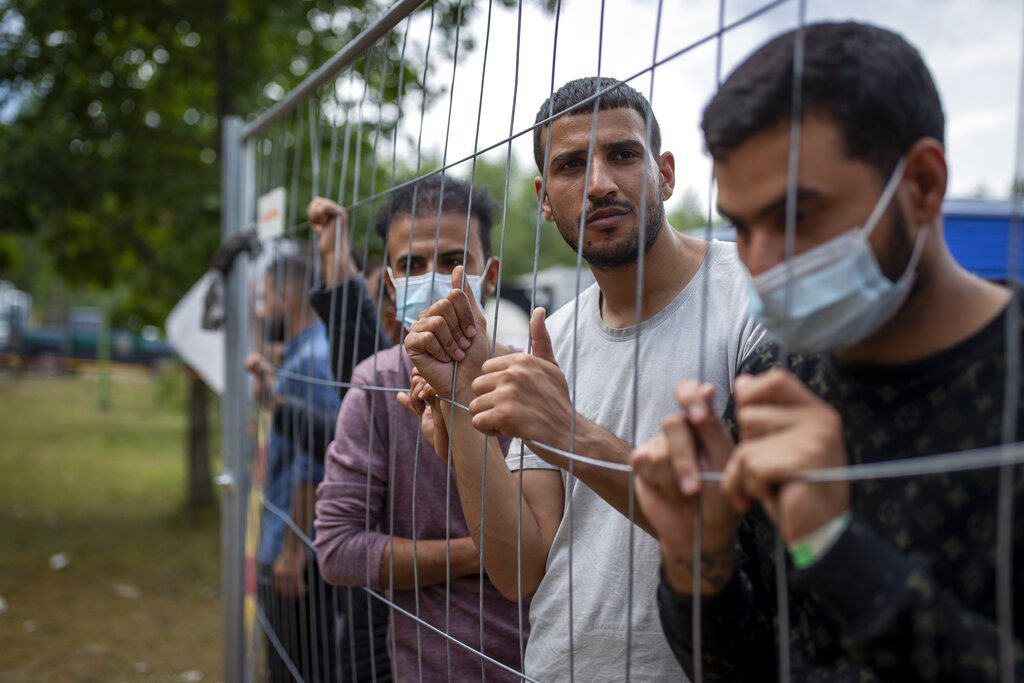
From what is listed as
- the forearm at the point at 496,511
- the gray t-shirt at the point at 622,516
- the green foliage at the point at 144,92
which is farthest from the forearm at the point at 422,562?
the green foliage at the point at 144,92

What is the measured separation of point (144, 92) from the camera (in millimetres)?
8039

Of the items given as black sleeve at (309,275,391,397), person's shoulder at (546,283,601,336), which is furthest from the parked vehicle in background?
person's shoulder at (546,283,601,336)

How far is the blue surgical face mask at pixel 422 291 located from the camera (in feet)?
6.80

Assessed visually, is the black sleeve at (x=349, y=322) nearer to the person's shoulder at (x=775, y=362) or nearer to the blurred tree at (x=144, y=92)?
the person's shoulder at (x=775, y=362)

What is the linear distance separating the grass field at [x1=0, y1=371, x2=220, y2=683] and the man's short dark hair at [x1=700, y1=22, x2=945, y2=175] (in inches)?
203

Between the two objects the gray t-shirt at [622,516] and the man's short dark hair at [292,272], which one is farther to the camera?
the man's short dark hair at [292,272]

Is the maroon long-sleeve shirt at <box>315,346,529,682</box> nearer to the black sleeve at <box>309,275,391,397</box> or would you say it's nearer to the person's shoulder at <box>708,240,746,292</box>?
the black sleeve at <box>309,275,391,397</box>

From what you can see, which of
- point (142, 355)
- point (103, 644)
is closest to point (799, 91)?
point (103, 644)

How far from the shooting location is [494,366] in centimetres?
152

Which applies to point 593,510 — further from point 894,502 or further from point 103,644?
point 103,644

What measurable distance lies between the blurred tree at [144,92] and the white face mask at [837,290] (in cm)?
642

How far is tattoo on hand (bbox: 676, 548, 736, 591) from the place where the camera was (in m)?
1.18

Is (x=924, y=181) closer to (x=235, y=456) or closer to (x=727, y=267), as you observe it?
(x=727, y=267)

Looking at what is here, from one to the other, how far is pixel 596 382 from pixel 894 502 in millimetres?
735
